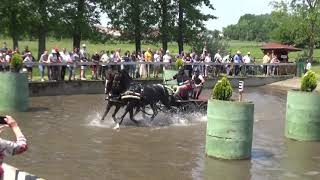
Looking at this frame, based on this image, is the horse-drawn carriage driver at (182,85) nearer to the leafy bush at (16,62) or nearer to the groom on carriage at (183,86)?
the groom on carriage at (183,86)

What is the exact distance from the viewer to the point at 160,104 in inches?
730

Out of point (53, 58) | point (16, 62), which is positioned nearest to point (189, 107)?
point (16, 62)

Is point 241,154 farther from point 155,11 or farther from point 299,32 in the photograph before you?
point 299,32

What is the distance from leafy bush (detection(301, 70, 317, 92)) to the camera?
15.8m

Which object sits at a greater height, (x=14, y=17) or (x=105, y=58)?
(x=14, y=17)

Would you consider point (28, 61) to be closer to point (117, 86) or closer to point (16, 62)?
point (16, 62)

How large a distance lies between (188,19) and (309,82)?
112 feet

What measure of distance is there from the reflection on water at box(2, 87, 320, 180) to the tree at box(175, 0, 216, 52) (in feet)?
95.2

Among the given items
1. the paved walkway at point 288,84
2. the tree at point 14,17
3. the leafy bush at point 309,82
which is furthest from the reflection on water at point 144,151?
the tree at point 14,17

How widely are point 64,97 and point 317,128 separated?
12519 millimetres

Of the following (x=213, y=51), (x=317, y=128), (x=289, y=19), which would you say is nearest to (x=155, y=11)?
(x=213, y=51)

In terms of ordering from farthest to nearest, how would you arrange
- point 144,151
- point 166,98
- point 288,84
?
point 288,84
point 166,98
point 144,151

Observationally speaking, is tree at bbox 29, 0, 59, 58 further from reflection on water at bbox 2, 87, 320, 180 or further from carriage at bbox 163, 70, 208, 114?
carriage at bbox 163, 70, 208, 114

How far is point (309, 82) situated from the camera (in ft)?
52.0
